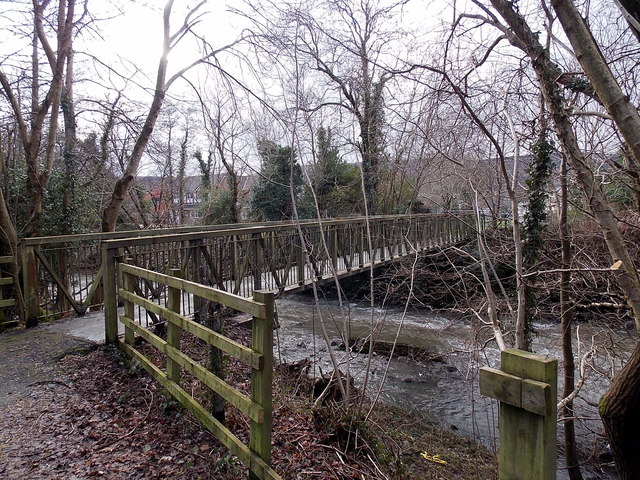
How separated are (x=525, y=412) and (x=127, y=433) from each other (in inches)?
118

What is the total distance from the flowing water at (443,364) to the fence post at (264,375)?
5.26 feet

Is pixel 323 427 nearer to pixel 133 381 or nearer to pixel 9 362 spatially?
pixel 133 381

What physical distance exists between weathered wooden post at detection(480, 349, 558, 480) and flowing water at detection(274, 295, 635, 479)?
2.64 meters

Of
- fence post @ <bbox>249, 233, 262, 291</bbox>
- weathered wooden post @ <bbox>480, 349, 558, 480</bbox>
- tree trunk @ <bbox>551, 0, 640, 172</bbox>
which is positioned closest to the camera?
weathered wooden post @ <bbox>480, 349, 558, 480</bbox>

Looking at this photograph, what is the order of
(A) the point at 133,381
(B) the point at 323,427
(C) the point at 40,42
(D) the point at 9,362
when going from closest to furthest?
(B) the point at 323,427, (A) the point at 133,381, (D) the point at 9,362, (C) the point at 40,42

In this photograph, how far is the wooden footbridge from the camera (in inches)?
93.5

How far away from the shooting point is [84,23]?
→ 7.76 meters

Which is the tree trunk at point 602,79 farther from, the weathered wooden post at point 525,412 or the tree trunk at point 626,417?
the weathered wooden post at point 525,412

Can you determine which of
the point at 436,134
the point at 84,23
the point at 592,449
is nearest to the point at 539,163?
the point at 436,134

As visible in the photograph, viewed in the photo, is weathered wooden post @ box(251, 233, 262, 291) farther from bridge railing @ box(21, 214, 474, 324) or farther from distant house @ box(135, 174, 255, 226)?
distant house @ box(135, 174, 255, 226)

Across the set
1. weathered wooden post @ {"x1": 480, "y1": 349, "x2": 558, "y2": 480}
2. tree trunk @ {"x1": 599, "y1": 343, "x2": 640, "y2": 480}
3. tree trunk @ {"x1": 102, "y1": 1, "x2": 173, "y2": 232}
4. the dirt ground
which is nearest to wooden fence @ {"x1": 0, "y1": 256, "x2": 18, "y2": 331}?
the dirt ground

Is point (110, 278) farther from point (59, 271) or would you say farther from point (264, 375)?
point (264, 375)

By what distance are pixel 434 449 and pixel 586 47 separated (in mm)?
4821

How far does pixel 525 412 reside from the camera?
1.24 m
